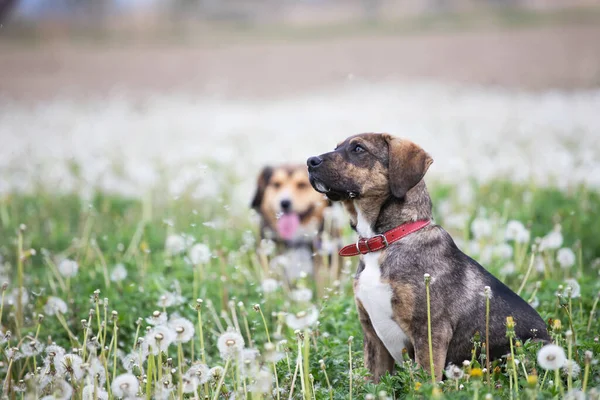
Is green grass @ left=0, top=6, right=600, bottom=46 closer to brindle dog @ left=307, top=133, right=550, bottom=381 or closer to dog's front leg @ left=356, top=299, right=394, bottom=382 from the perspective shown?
brindle dog @ left=307, top=133, right=550, bottom=381

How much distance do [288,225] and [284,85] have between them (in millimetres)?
17676

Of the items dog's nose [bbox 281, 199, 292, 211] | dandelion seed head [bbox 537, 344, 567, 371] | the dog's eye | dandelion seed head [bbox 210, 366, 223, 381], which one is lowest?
dandelion seed head [bbox 210, 366, 223, 381]

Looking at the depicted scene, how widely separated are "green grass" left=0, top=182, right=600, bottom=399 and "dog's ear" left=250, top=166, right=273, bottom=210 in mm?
389

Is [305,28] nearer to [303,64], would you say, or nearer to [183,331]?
[303,64]

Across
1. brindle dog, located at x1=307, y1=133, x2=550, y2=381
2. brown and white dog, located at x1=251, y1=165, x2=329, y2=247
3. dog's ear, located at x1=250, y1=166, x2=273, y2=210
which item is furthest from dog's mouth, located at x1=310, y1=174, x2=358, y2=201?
dog's ear, located at x1=250, y1=166, x2=273, y2=210

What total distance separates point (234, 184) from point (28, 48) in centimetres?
2051

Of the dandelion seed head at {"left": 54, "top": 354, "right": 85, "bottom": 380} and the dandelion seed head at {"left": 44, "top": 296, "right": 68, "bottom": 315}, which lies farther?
the dandelion seed head at {"left": 44, "top": 296, "right": 68, "bottom": 315}

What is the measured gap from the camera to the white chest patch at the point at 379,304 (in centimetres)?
367

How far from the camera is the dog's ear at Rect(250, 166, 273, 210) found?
23.8ft

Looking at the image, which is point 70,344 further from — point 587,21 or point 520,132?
point 587,21

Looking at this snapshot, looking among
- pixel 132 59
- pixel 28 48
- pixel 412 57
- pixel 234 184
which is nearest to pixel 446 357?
pixel 234 184

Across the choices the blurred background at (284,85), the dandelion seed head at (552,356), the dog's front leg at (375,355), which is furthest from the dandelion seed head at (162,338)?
the blurred background at (284,85)

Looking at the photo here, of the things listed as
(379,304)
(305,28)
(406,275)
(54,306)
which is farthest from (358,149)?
(305,28)

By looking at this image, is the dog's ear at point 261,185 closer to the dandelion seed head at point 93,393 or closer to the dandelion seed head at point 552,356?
the dandelion seed head at point 93,393
